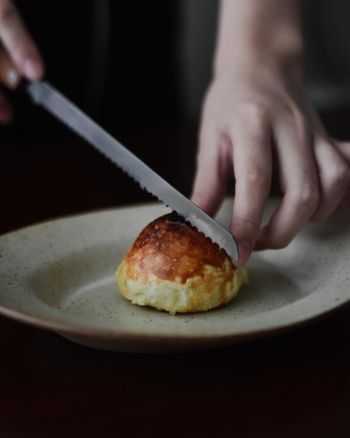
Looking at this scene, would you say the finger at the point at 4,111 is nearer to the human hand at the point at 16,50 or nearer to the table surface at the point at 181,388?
the human hand at the point at 16,50

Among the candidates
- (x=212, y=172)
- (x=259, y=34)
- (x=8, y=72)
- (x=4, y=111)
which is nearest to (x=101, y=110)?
(x=4, y=111)

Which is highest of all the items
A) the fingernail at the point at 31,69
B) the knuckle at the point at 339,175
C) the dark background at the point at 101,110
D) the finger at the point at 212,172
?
the fingernail at the point at 31,69

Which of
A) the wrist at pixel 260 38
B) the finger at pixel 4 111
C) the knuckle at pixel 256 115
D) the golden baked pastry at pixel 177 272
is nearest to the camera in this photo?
the golden baked pastry at pixel 177 272

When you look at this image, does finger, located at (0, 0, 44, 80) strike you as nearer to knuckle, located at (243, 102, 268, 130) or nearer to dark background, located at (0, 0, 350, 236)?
dark background, located at (0, 0, 350, 236)

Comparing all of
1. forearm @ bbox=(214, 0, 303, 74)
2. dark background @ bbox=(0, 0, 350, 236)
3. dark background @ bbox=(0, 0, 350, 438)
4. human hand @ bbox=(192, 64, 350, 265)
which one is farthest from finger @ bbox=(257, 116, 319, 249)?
dark background @ bbox=(0, 0, 350, 236)

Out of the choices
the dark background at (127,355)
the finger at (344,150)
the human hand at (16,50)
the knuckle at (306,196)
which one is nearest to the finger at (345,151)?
the finger at (344,150)

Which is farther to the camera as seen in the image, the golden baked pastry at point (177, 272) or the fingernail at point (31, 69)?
the fingernail at point (31, 69)
